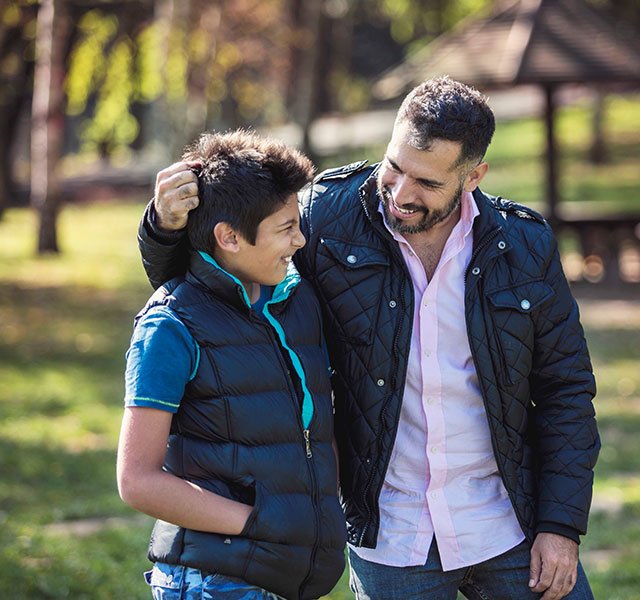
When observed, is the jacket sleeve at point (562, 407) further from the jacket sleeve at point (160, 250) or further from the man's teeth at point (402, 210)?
the jacket sleeve at point (160, 250)

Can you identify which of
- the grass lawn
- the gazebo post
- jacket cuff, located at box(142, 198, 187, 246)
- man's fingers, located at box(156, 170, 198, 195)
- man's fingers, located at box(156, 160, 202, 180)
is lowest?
the grass lawn

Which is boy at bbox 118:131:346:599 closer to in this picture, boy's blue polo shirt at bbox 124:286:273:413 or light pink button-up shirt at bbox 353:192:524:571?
boy's blue polo shirt at bbox 124:286:273:413

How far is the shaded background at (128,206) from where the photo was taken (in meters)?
6.71

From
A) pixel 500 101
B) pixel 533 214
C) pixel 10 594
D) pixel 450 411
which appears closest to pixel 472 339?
pixel 450 411

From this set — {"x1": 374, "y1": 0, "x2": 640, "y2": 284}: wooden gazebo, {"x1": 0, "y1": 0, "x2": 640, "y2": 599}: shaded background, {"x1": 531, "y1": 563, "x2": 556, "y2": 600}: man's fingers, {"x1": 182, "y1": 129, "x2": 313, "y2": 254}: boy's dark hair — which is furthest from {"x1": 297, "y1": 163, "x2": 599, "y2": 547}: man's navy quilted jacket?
{"x1": 374, "y1": 0, "x2": 640, "y2": 284}: wooden gazebo

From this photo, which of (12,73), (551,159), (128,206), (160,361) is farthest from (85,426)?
(128,206)

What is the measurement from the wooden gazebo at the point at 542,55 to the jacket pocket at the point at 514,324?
12.9 metres

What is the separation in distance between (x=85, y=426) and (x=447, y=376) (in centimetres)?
641

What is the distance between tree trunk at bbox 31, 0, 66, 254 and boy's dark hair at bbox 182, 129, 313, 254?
1399 centimetres

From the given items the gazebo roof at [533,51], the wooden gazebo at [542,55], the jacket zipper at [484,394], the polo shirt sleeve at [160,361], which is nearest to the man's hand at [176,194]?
the polo shirt sleeve at [160,361]

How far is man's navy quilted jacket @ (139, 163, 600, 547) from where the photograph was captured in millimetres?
3158

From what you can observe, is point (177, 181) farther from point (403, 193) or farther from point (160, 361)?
point (403, 193)

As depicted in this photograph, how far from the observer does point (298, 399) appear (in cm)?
286

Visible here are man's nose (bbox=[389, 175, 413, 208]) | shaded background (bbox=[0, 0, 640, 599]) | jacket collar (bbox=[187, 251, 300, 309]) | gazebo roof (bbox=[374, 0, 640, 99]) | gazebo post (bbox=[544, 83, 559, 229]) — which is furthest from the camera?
gazebo post (bbox=[544, 83, 559, 229])
